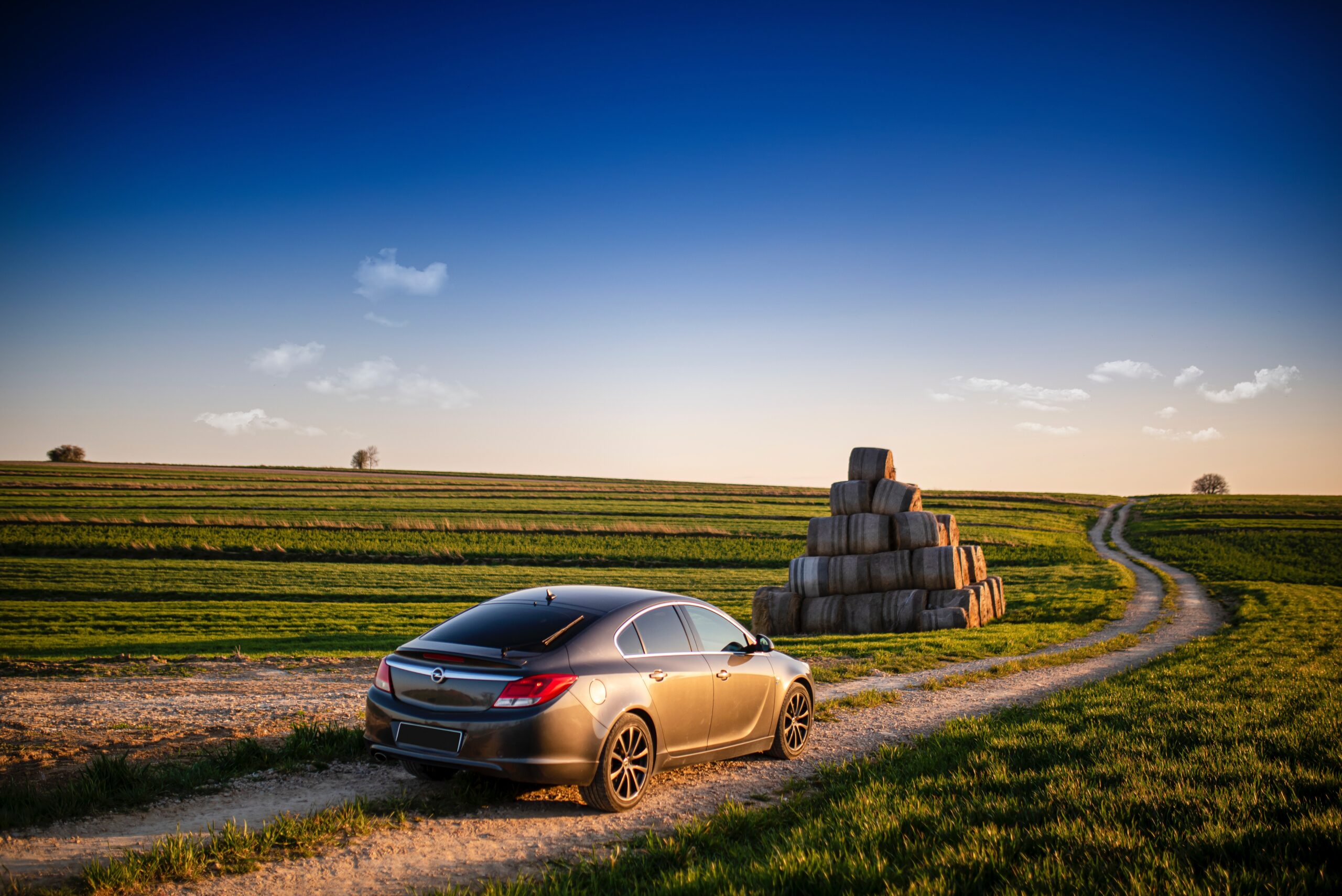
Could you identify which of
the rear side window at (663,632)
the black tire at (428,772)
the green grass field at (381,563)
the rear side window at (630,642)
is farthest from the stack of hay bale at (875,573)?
the black tire at (428,772)

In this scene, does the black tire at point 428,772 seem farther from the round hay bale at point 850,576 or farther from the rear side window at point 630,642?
the round hay bale at point 850,576

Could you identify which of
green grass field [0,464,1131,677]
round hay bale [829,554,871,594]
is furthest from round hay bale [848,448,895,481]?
green grass field [0,464,1131,677]

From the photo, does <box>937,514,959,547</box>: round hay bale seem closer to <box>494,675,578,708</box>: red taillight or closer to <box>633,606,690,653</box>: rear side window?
<box>633,606,690,653</box>: rear side window

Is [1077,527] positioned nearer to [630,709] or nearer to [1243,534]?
[1243,534]

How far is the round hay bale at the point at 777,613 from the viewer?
21359 millimetres

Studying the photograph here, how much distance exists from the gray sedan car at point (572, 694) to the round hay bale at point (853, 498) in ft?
48.4

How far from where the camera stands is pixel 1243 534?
50594 mm

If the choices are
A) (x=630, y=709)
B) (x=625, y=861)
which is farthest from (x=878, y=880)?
(x=630, y=709)

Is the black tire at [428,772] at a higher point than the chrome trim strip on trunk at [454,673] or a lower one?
lower

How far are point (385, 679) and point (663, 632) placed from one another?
7.69 ft

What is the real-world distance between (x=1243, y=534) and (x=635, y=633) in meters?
56.9

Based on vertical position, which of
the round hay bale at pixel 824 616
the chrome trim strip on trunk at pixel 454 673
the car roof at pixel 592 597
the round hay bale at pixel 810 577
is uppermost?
the car roof at pixel 592 597

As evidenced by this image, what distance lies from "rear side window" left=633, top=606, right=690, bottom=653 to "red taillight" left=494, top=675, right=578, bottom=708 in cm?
113

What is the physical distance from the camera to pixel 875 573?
21375 mm
